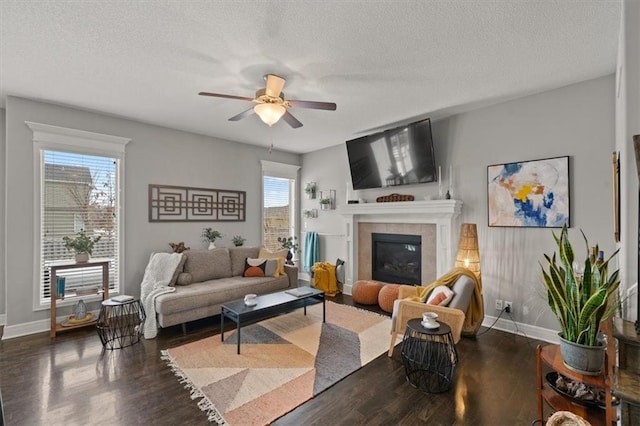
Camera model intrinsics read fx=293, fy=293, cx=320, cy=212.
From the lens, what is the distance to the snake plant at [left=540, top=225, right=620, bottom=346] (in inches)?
61.2

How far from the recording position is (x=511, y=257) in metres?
3.57

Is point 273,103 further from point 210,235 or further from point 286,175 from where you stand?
point 286,175

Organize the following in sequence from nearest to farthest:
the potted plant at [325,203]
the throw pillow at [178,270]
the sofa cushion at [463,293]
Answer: the sofa cushion at [463,293], the throw pillow at [178,270], the potted plant at [325,203]

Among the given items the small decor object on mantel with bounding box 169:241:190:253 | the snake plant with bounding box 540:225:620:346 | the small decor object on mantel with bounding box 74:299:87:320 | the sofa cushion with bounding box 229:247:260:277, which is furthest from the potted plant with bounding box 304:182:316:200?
the snake plant with bounding box 540:225:620:346

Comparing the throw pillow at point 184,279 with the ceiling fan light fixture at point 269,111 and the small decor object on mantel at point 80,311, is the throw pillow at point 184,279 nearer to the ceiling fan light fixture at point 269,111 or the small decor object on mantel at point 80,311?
the small decor object on mantel at point 80,311

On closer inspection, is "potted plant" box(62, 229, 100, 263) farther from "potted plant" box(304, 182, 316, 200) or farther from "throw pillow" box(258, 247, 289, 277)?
"potted plant" box(304, 182, 316, 200)

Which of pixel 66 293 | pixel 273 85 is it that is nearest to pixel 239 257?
pixel 66 293

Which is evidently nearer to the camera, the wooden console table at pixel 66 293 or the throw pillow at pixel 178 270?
the wooden console table at pixel 66 293

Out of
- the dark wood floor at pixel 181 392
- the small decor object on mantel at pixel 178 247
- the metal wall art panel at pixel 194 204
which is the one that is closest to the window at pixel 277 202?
the metal wall art panel at pixel 194 204

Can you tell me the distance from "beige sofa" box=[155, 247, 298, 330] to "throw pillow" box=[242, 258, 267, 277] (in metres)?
0.08

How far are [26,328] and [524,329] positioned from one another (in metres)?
5.91

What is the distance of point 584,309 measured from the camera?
62.4 inches

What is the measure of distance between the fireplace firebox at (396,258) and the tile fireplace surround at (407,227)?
88 millimetres

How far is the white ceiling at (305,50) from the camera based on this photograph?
202 cm
